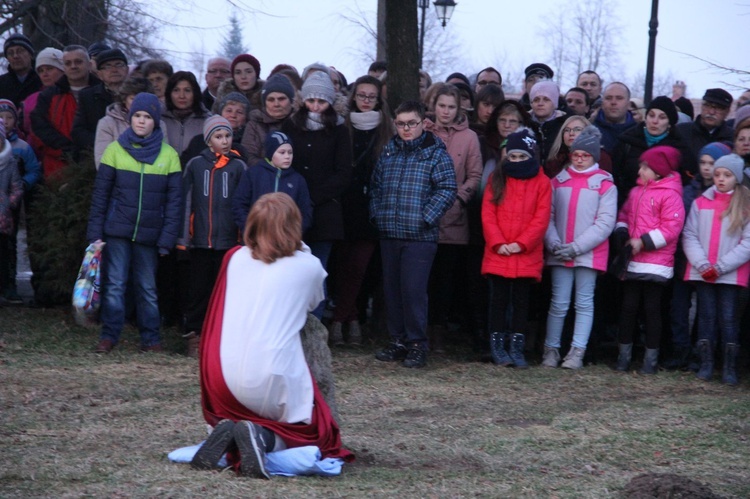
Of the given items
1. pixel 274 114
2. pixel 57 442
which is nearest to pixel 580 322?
pixel 274 114

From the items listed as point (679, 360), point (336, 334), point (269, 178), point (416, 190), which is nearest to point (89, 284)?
point (269, 178)

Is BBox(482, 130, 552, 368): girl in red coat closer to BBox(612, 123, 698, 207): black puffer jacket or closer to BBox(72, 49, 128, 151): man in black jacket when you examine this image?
BBox(612, 123, 698, 207): black puffer jacket

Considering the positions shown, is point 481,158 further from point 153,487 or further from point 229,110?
point 153,487

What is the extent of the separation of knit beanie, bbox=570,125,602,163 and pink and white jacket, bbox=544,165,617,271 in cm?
16

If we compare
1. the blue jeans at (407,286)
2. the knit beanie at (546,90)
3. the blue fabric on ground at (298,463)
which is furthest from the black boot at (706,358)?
the blue fabric on ground at (298,463)

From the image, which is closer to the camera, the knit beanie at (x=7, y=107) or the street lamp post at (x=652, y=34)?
the knit beanie at (x=7, y=107)

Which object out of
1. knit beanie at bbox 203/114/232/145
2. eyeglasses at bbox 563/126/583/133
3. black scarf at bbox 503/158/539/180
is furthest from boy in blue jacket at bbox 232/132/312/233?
eyeglasses at bbox 563/126/583/133

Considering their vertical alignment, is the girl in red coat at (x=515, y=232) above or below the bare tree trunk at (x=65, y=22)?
below

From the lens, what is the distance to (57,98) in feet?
35.1

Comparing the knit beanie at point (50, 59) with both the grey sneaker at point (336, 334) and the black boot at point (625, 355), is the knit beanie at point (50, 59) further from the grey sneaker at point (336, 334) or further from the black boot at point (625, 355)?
the black boot at point (625, 355)

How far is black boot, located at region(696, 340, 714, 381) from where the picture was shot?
29.2 ft

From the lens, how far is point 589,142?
9.15m

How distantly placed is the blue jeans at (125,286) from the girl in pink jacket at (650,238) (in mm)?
4124

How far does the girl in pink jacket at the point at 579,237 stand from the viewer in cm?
912
